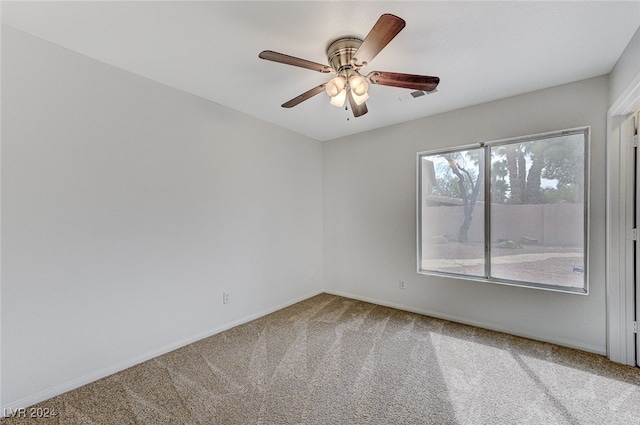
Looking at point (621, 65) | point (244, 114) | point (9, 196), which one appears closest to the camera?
point (9, 196)

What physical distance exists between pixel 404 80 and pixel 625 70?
5.67 ft

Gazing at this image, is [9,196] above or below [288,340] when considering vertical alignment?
above

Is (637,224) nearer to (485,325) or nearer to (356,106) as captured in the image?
(485,325)

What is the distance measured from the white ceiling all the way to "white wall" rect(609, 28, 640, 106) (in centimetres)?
5

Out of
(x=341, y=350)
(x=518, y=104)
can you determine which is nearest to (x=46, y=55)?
(x=341, y=350)

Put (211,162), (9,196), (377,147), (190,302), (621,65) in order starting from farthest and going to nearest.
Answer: (377,147), (211,162), (190,302), (621,65), (9,196)

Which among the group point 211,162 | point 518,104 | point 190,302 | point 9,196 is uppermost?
point 518,104

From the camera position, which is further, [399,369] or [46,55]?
[399,369]

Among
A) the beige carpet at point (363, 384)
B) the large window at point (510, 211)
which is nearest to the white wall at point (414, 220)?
the large window at point (510, 211)

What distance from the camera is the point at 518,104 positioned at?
2.85 metres

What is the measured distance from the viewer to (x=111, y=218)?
2252 millimetres

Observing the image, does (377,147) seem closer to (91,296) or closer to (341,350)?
(341,350)

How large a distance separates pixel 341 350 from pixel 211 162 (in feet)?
7.70

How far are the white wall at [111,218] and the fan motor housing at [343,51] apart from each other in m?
1.61
